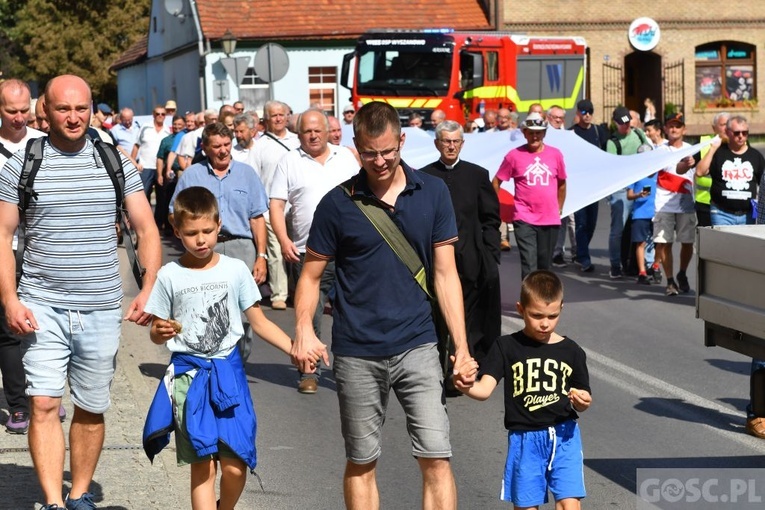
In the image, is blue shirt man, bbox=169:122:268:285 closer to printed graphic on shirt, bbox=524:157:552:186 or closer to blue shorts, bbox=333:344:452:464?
printed graphic on shirt, bbox=524:157:552:186

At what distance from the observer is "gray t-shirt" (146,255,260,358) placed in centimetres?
588

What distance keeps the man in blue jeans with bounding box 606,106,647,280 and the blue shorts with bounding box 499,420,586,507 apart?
10260 millimetres

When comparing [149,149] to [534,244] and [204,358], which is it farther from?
[204,358]

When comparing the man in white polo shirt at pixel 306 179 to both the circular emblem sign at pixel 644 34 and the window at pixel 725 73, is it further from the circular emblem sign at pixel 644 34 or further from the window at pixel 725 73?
the window at pixel 725 73

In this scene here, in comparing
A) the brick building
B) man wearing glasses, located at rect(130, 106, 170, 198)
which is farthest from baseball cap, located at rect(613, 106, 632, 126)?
the brick building

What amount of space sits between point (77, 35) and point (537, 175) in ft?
159

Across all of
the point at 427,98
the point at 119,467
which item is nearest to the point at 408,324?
the point at 119,467

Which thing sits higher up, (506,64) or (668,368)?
(506,64)

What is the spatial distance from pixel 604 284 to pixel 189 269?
9.90 meters

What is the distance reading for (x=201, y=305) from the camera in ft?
19.3

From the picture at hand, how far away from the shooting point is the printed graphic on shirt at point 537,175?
12.5m

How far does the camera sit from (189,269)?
596 cm

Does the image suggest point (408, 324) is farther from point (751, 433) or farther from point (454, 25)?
point (454, 25)

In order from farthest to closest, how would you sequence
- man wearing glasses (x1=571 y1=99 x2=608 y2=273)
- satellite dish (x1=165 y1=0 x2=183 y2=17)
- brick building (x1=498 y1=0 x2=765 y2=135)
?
brick building (x1=498 y1=0 x2=765 y2=135), satellite dish (x1=165 y1=0 x2=183 y2=17), man wearing glasses (x1=571 y1=99 x2=608 y2=273)
